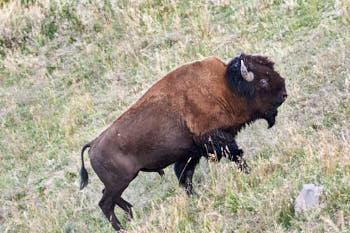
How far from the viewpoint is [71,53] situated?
46.8ft

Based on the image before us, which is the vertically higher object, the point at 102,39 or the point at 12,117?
the point at 102,39

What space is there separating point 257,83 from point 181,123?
3.63 ft

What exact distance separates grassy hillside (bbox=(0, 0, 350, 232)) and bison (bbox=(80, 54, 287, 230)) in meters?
Result: 0.44

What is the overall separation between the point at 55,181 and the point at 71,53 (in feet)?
17.2

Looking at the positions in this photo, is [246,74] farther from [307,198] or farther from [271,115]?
[307,198]

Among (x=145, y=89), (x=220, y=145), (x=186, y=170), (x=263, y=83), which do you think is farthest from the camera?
(x=145, y=89)

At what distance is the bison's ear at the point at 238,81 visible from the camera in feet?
23.7

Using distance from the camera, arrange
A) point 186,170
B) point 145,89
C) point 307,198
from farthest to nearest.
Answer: point 145,89 < point 186,170 < point 307,198

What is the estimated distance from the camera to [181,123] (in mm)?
7055

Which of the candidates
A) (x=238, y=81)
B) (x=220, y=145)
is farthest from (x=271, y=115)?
(x=220, y=145)

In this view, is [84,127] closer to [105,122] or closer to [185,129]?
[105,122]

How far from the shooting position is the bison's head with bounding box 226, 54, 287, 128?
7.24m

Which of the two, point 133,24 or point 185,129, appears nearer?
point 185,129

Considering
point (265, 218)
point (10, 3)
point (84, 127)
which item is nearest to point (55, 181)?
point (84, 127)
